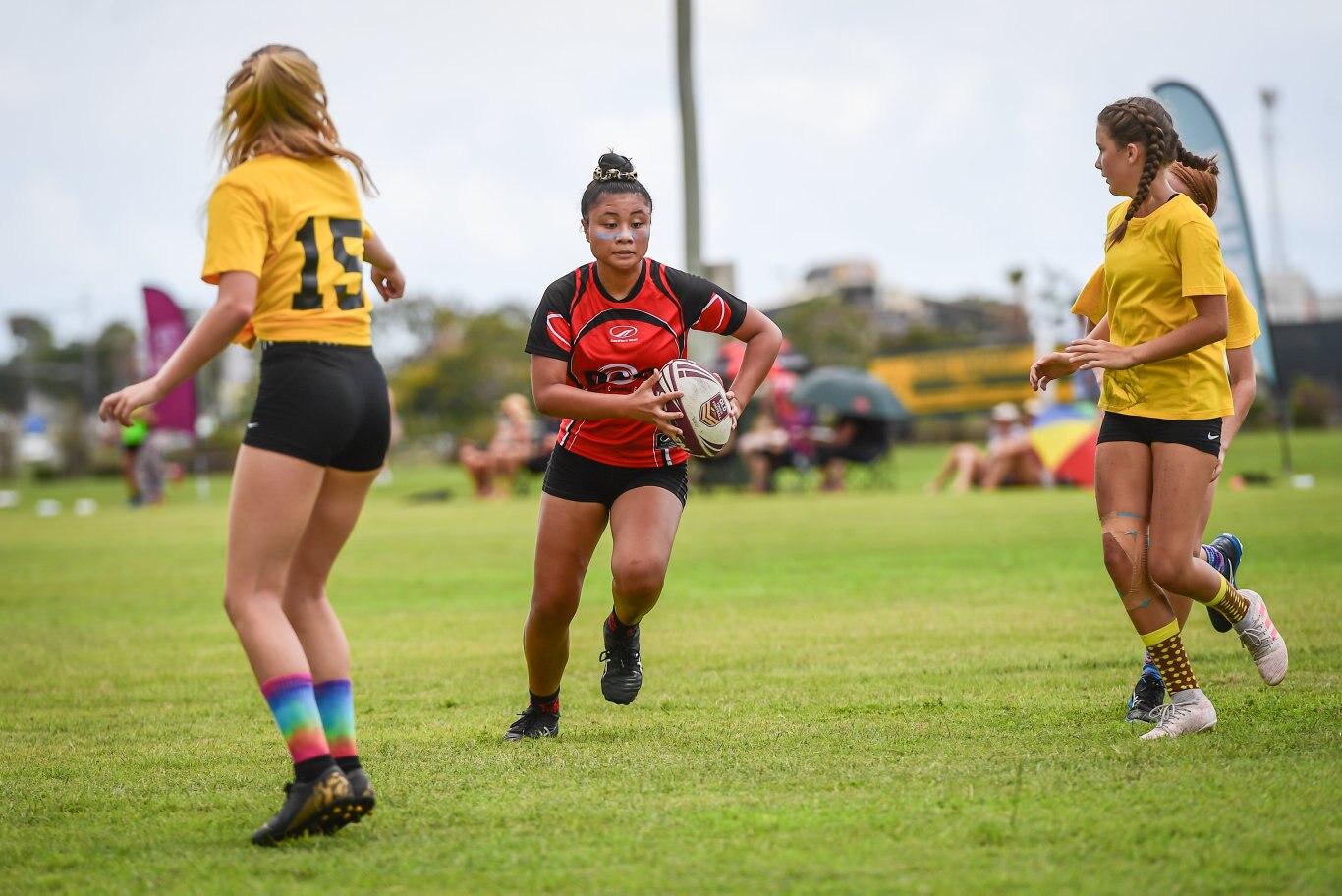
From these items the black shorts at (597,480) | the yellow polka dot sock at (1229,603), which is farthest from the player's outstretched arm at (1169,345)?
the black shorts at (597,480)

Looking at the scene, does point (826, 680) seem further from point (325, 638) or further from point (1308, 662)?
point (325, 638)

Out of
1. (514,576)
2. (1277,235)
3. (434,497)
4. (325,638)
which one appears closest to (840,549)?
(514,576)

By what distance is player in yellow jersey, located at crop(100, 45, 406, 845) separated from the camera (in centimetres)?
390

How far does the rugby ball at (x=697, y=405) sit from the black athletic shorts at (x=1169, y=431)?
4.74ft

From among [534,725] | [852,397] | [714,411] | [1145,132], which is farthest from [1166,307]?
→ [852,397]

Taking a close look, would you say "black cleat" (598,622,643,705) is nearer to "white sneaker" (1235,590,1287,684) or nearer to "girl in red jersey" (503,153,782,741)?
"girl in red jersey" (503,153,782,741)

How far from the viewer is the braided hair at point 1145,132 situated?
509 centimetres

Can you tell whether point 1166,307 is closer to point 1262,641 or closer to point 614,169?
point 1262,641

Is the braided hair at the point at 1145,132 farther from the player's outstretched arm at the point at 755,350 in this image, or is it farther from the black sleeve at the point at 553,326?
the black sleeve at the point at 553,326

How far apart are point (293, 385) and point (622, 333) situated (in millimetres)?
1717

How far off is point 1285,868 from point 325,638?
2710mm

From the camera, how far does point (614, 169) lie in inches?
214

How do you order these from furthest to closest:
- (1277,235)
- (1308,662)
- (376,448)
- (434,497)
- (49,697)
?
(1277,235)
(434,497)
(49,697)
(1308,662)
(376,448)

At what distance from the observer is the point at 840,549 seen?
46.0 ft
